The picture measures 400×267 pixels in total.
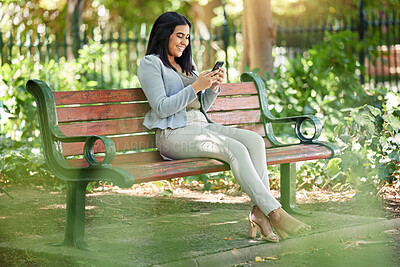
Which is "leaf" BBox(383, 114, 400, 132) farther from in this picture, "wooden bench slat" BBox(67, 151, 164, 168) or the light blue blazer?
"wooden bench slat" BBox(67, 151, 164, 168)

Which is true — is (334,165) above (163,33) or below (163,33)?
below

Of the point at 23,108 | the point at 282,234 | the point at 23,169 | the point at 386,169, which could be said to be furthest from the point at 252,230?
the point at 23,108

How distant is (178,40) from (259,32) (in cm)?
452

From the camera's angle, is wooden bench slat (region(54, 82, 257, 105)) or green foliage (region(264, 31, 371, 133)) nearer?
wooden bench slat (region(54, 82, 257, 105))

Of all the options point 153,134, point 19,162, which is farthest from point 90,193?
point 153,134

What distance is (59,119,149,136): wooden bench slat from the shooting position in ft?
14.1

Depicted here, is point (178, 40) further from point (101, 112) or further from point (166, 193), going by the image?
Answer: point (166, 193)

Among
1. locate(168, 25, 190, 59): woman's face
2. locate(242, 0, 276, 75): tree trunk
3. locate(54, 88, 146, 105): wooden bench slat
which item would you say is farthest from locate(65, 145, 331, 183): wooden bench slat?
locate(242, 0, 276, 75): tree trunk

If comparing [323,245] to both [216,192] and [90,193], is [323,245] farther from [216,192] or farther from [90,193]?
[90,193]

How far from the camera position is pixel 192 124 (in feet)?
15.2

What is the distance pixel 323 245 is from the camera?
171 inches

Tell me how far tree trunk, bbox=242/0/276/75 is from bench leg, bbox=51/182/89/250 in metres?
5.40

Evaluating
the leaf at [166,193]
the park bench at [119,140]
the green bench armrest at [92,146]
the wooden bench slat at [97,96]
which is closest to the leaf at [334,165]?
the park bench at [119,140]

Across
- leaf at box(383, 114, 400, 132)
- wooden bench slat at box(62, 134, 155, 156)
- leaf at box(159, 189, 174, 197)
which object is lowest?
leaf at box(159, 189, 174, 197)
